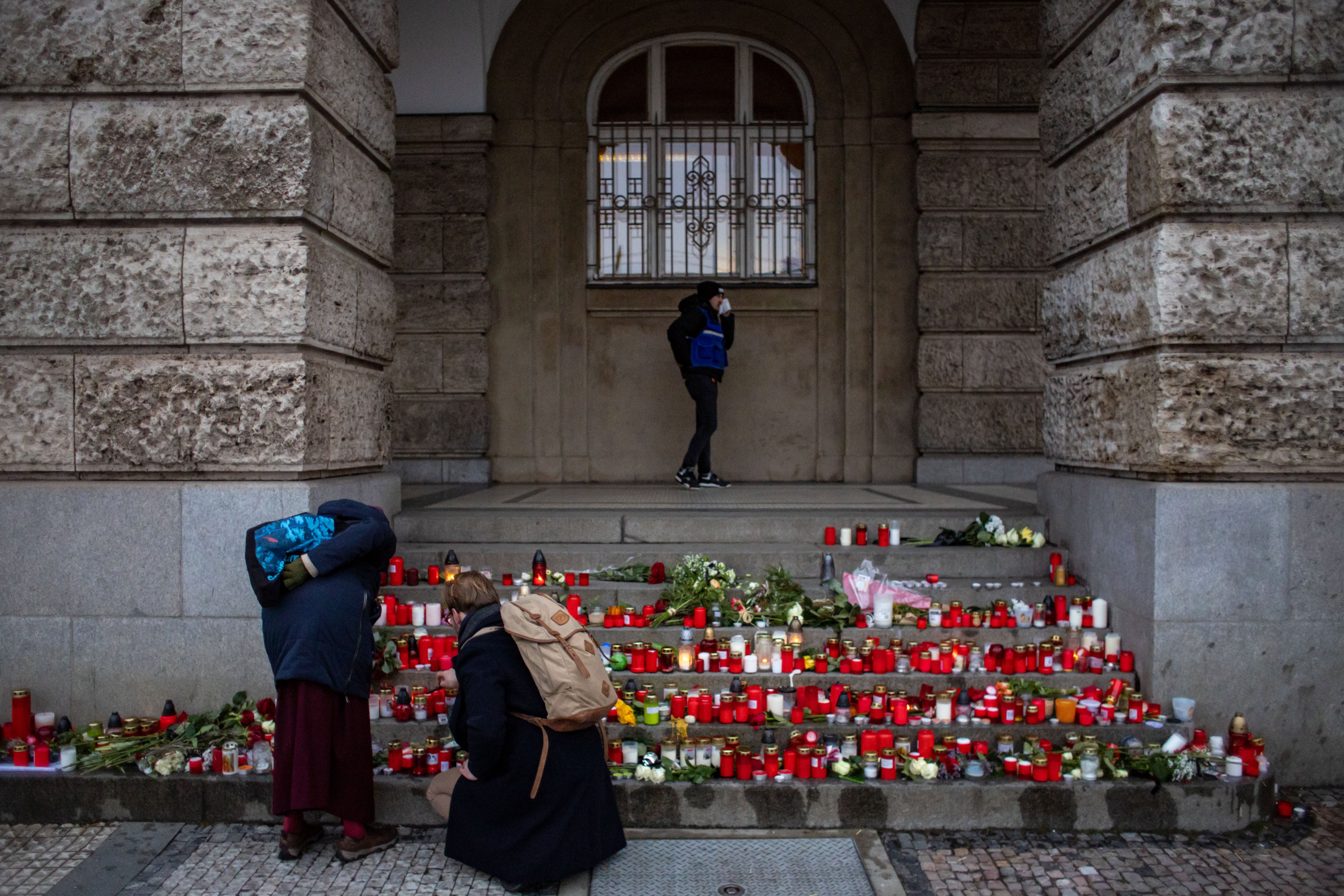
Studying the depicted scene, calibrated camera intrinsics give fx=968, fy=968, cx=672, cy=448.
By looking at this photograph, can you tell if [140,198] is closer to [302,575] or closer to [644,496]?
[302,575]

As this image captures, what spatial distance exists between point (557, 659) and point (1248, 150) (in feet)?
13.9

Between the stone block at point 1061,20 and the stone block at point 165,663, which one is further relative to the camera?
the stone block at point 1061,20

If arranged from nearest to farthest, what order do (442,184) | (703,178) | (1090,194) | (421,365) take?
(1090,194) < (442,184) < (421,365) < (703,178)

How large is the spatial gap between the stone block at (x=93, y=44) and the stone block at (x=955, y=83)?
279 inches

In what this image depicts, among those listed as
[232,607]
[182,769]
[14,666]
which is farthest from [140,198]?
[182,769]

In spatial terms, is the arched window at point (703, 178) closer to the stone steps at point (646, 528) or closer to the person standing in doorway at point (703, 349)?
the person standing in doorway at point (703, 349)

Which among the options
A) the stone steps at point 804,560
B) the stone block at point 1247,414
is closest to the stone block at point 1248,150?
the stone block at point 1247,414

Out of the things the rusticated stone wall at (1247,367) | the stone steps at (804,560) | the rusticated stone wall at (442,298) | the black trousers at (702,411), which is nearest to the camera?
the rusticated stone wall at (1247,367)

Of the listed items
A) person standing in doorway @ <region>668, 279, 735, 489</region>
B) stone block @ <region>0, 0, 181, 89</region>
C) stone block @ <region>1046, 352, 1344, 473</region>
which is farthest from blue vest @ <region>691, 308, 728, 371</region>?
stone block @ <region>0, 0, 181, 89</region>

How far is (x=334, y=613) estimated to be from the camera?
3.87 m

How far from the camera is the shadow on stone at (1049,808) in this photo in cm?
420

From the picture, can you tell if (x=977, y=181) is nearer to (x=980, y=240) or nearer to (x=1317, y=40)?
(x=980, y=240)

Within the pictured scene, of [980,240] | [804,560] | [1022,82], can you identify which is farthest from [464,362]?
[1022,82]

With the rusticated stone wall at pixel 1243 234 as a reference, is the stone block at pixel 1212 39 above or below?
above
